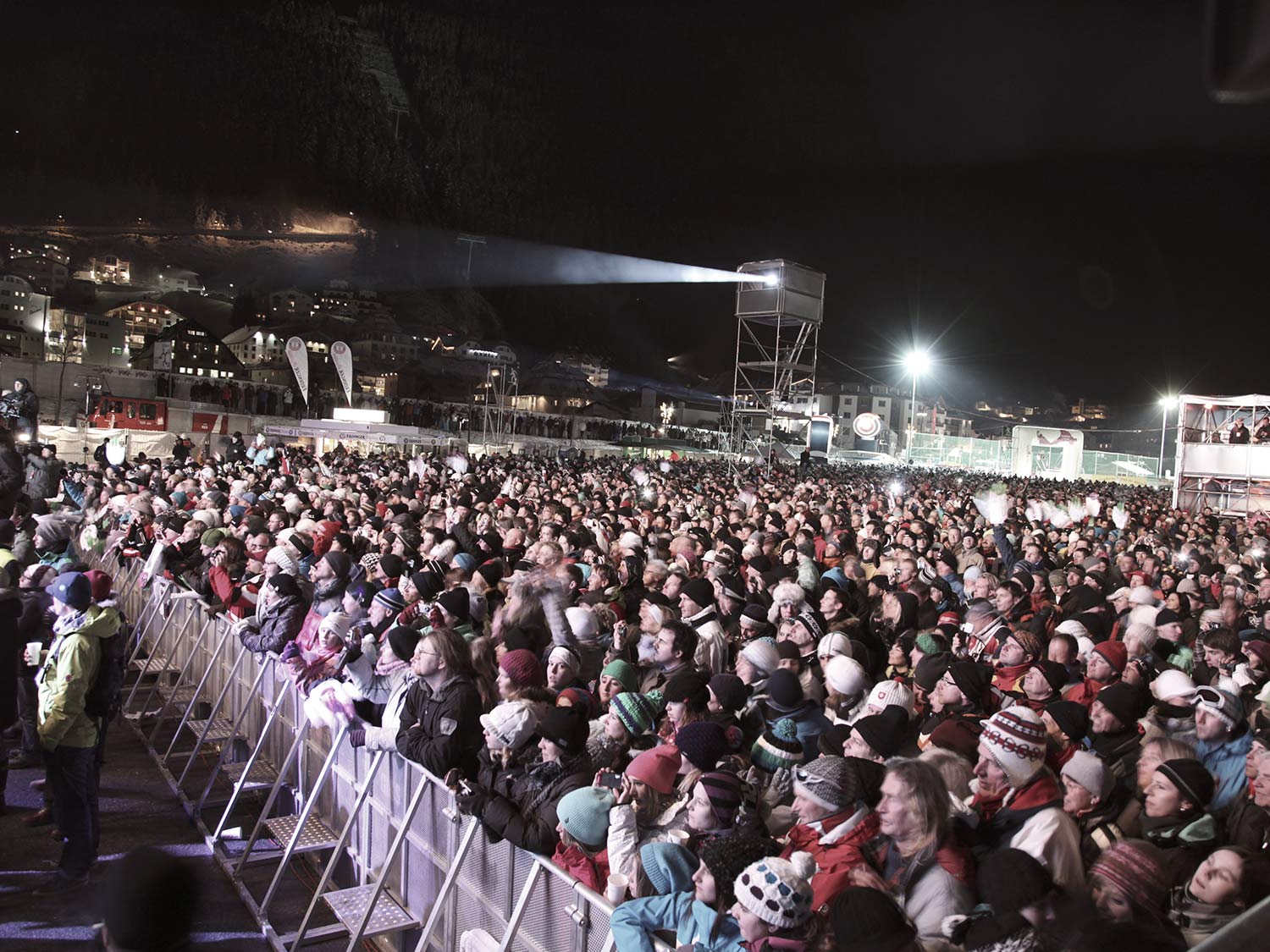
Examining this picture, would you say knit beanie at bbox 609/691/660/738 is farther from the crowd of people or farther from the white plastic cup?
the white plastic cup

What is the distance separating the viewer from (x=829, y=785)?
3.02m

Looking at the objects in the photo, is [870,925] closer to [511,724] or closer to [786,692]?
[511,724]

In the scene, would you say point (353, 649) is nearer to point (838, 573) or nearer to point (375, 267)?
point (838, 573)

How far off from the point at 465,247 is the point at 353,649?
141142mm

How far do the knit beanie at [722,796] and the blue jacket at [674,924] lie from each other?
0.31 metres

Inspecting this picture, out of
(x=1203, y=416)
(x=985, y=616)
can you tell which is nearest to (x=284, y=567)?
(x=985, y=616)

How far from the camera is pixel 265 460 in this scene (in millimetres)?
20453

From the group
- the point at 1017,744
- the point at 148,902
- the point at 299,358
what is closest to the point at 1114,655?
the point at 1017,744

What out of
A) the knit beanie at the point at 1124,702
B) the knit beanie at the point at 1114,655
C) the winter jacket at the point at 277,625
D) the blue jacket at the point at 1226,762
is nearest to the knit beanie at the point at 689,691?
the knit beanie at the point at 1124,702

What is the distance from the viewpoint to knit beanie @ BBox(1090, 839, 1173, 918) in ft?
8.16

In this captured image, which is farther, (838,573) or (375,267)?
(375,267)

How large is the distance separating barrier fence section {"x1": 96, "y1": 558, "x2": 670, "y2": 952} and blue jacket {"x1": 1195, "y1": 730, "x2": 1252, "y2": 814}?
2925mm

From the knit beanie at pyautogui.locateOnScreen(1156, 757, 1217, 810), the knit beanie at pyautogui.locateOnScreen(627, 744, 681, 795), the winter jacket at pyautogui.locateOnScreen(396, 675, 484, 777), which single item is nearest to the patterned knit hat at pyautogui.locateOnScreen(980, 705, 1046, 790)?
the knit beanie at pyautogui.locateOnScreen(1156, 757, 1217, 810)

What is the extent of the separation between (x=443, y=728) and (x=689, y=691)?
4.02ft
